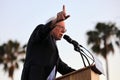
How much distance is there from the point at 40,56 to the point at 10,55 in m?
34.8

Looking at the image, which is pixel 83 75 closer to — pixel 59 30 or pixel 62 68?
pixel 59 30

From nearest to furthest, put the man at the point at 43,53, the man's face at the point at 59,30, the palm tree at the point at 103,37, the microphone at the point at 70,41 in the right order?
the man at the point at 43,53 < the man's face at the point at 59,30 < the microphone at the point at 70,41 < the palm tree at the point at 103,37

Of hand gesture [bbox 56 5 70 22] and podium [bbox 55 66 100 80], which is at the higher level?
hand gesture [bbox 56 5 70 22]

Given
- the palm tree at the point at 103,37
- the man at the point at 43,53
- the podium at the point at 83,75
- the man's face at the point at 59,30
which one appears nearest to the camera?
the podium at the point at 83,75

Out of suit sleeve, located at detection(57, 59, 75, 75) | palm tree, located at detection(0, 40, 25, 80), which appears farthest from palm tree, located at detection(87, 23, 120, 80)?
suit sleeve, located at detection(57, 59, 75, 75)

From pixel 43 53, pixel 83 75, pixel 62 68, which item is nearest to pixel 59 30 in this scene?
pixel 43 53

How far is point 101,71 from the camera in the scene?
427 centimetres

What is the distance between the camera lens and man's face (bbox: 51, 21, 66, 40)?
164 inches

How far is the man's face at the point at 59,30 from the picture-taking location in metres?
4.17

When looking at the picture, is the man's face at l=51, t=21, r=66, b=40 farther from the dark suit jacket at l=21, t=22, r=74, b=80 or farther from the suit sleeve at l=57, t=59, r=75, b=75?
the suit sleeve at l=57, t=59, r=75, b=75

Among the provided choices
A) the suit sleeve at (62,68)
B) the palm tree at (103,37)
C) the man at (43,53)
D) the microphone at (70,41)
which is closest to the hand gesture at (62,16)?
the man at (43,53)

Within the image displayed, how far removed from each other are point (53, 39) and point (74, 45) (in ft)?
0.86

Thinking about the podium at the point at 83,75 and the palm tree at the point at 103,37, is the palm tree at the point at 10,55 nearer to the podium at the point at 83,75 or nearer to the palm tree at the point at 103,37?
the palm tree at the point at 103,37

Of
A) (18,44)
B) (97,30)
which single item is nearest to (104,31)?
(97,30)
